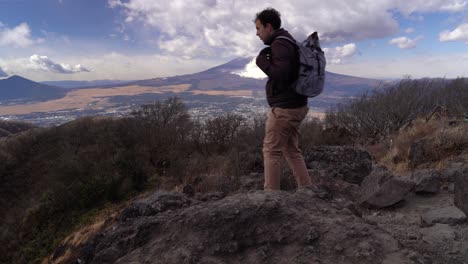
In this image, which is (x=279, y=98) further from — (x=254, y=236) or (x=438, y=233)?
(x=438, y=233)

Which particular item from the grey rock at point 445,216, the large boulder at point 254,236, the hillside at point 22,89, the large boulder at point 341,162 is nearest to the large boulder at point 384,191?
the grey rock at point 445,216

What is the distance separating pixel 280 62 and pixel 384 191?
6.13ft

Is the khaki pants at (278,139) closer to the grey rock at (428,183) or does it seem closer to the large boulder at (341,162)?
the grey rock at (428,183)

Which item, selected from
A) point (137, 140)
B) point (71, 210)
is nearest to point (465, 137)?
point (71, 210)

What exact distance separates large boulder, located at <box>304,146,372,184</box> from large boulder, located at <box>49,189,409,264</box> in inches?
101

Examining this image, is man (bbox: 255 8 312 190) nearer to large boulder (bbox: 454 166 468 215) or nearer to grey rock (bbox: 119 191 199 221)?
grey rock (bbox: 119 191 199 221)

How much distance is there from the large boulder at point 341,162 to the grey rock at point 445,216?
181 cm

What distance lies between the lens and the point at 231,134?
592 inches

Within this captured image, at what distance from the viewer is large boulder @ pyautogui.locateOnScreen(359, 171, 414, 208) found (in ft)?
11.5

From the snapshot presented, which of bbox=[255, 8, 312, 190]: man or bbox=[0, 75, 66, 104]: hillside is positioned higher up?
bbox=[255, 8, 312, 190]: man

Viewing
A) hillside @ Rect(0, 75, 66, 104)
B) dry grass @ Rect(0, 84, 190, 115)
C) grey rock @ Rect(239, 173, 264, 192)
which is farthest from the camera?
hillside @ Rect(0, 75, 66, 104)

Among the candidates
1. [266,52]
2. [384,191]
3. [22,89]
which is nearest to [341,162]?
[384,191]

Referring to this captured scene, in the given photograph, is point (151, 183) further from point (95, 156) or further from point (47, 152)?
point (47, 152)

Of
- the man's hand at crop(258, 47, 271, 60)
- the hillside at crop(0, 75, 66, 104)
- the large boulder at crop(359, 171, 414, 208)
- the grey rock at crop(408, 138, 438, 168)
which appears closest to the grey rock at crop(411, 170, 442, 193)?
the large boulder at crop(359, 171, 414, 208)
